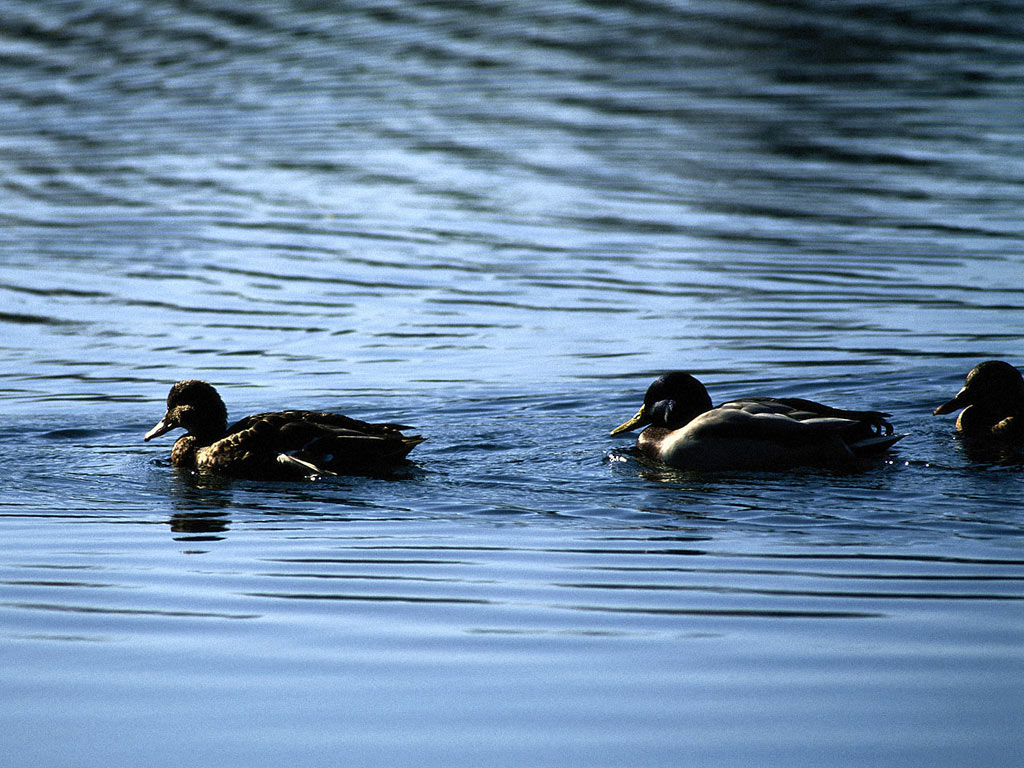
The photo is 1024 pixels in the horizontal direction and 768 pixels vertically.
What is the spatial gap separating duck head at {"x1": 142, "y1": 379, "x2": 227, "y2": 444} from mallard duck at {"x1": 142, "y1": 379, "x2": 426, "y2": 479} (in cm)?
19

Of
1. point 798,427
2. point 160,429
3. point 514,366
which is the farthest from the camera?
point 514,366

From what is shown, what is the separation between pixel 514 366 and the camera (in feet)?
38.4

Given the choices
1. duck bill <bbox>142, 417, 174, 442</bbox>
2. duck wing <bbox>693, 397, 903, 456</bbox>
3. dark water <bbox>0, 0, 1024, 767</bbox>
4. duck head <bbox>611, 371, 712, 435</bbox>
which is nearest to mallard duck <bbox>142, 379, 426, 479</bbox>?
dark water <bbox>0, 0, 1024, 767</bbox>

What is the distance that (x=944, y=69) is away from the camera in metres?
24.0

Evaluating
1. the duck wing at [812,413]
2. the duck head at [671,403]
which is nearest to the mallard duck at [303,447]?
the duck head at [671,403]

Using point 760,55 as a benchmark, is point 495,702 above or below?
below

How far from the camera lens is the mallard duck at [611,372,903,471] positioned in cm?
897

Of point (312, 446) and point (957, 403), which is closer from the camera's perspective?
point (312, 446)

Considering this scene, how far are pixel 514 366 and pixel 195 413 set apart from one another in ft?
8.63

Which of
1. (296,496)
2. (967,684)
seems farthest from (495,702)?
(296,496)

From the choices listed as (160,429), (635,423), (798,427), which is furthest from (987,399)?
(160,429)

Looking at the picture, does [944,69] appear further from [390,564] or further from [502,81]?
[390,564]

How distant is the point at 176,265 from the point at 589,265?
3.82 meters

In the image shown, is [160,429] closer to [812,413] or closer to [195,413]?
[195,413]
